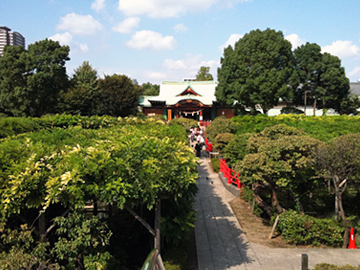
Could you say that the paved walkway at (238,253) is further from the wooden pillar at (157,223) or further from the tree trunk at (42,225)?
the tree trunk at (42,225)

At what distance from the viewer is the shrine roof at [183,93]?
41219 mm

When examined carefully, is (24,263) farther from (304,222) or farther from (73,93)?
(73,93)

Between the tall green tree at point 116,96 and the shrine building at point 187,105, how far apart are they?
18.2 feet

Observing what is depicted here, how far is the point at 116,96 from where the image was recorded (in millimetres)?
35500

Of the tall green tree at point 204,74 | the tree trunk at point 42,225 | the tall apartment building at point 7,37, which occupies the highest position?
the tall apartment building at point 7,37

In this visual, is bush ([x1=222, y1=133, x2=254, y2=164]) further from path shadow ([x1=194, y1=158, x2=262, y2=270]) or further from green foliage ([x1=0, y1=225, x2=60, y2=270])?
green foliage ([x1=0, y1=225, x2=60, y2=270])

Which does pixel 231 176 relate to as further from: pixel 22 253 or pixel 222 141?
pixel 22 253

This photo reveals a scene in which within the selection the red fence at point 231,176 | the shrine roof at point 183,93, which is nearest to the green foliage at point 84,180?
the red fence at point 231,176

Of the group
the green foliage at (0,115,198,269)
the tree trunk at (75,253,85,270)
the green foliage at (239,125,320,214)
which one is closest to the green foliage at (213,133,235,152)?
the green foliage at (239,125,320,214)

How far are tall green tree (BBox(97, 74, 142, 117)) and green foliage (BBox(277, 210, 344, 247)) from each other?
2957 cm

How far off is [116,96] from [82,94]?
395cm

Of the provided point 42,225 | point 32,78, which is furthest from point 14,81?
point 42,225

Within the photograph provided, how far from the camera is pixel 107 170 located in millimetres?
4773

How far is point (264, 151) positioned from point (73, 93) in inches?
1142
